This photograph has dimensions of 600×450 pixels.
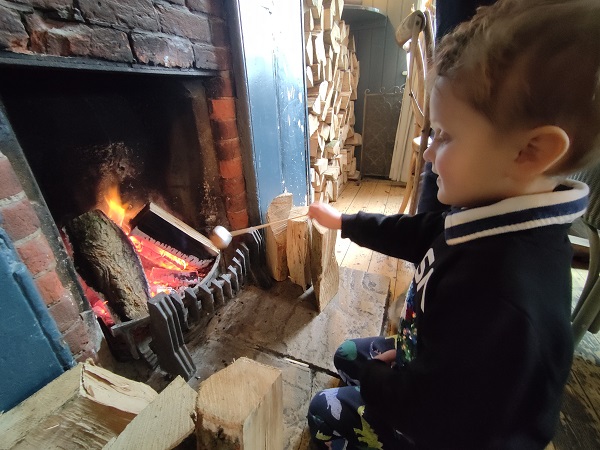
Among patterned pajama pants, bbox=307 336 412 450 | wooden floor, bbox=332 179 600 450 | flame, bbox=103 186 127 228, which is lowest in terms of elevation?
wooden floor, bbox=332 179 600 450

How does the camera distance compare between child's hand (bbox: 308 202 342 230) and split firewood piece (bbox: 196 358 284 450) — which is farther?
child's hand (bbox: 308 202 342 230)

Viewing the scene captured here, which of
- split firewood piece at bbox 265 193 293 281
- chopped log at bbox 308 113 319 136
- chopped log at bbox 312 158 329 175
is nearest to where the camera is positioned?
split firewood piece at bbox 265 193 293 281

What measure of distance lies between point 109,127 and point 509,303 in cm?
127

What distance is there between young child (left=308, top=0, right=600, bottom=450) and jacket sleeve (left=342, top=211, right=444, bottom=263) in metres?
0.21

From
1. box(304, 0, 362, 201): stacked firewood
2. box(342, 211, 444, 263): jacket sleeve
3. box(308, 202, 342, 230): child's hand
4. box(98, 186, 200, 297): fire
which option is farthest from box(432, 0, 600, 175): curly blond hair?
box(304, 0, 362, 201): stacked firewood

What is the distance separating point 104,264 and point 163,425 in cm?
67

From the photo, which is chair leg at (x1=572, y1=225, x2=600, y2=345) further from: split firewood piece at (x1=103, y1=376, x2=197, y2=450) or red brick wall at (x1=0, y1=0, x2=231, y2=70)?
red brick wall at (x1=0, y1=0, x2=231, y2=70)

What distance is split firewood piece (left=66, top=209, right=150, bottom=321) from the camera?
92 centimetres

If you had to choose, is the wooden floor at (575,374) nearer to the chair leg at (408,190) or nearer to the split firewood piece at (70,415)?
the chair leg at (408,190)

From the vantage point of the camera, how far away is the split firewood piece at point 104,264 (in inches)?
36.2

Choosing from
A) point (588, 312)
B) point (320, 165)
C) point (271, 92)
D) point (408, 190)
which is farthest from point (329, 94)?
point (588, 312)

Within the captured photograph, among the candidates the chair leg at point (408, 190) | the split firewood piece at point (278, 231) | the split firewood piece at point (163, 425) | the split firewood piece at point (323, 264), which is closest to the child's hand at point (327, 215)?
the split firewood piece at point (323, 264)

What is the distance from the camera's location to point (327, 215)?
89cm

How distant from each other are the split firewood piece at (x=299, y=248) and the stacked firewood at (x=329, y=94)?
1211 mm
